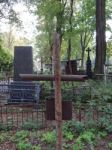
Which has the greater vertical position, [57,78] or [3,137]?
[57,78]

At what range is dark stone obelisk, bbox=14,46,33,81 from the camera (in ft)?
38.9

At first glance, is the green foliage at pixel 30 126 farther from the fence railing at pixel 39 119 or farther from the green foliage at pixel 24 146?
the green foliage at pixel 24 146

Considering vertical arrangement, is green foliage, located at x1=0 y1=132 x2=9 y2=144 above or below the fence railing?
below

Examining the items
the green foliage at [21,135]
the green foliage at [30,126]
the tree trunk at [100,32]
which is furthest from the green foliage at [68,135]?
the tree trunk at [100,32]

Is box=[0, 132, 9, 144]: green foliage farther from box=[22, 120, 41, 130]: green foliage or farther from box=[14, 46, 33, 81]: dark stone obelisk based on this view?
box=[14, 46, 33, 81]: dark stone obelisk

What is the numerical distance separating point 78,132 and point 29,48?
5.95m

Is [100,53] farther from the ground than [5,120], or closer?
farther from the ground

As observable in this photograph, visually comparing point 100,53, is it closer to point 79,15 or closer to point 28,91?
point 28,91

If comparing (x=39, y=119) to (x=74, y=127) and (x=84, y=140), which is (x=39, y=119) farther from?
(x=84, y=140)

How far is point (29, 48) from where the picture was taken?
1196cm

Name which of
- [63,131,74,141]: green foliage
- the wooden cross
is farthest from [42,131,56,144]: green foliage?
the wooden cross

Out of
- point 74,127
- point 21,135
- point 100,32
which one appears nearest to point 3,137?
point 21,135

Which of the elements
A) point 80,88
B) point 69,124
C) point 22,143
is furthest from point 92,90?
point 22,143

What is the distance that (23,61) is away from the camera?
39.0 ft
